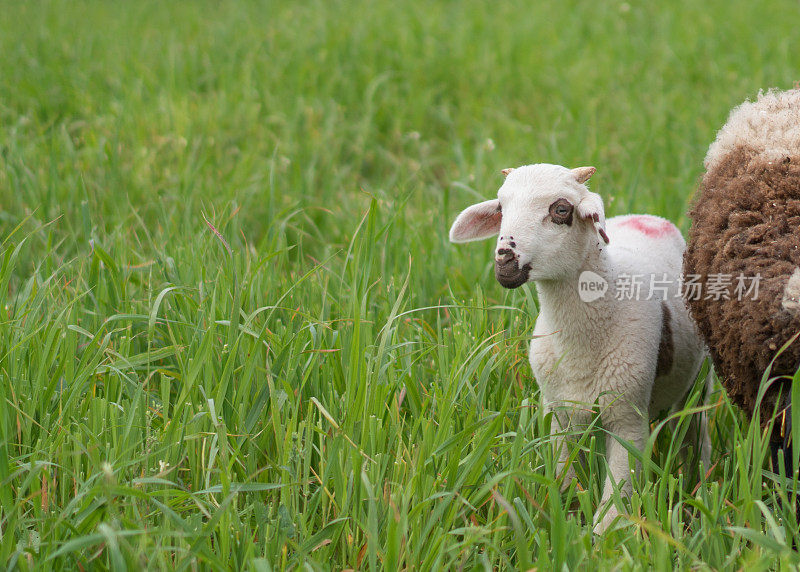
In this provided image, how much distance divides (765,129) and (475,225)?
877mm

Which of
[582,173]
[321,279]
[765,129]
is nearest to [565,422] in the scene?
[582,173]

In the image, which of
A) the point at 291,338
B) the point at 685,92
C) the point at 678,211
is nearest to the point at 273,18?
the point at 685,92

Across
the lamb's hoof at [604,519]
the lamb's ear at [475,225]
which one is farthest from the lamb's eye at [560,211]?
the lamb's hoof at [604,519]

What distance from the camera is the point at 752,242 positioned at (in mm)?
2229

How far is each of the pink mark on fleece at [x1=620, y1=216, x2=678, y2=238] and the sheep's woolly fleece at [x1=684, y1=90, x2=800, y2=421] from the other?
1.07 ft

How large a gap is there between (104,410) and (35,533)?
0.37 metres

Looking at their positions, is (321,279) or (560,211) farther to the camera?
(321,279)

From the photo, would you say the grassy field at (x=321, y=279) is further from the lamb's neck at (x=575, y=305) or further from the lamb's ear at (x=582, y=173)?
the lamb's ear at (x=582, y=173)

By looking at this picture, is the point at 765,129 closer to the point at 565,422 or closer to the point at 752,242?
the point at 752,242

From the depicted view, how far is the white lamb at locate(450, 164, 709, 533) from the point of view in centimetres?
236

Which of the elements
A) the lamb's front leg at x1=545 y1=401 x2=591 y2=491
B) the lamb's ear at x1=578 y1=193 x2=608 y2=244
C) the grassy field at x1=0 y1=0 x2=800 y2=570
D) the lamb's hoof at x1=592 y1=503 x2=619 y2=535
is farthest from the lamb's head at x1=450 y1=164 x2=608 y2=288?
the lamb's hoof at x1=592 y1=503 x2=619 y2=535

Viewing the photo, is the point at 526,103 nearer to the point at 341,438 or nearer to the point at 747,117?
the point at 747,117

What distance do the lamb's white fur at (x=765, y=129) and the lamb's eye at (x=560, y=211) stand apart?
0.51 metres

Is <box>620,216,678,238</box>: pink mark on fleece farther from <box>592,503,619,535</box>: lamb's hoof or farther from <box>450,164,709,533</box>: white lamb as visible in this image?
<box>592,503,619,535</box>: lamb's hoof
